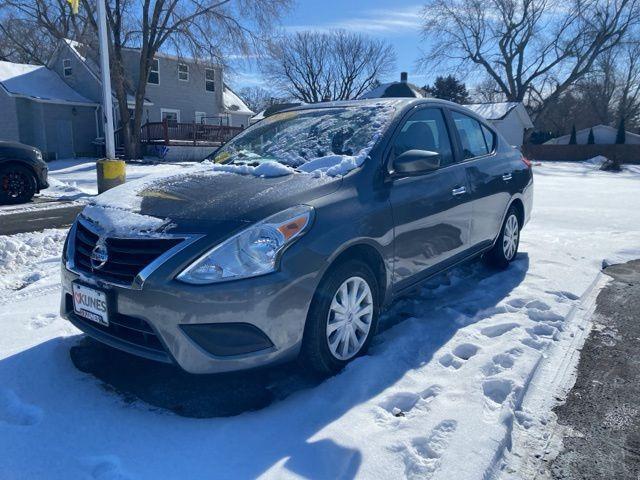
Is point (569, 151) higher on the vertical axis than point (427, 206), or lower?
lower

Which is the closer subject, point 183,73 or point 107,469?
point 107,469

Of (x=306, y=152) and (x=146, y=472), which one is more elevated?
(x=306, y=152)

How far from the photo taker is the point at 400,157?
3.31 meters

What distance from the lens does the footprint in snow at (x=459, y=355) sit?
3.17m

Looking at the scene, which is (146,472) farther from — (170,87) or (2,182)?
(170,87)

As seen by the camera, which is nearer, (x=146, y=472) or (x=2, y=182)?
(x=146, y=472)

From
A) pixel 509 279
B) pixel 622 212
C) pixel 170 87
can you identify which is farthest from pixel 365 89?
pixel 509 279

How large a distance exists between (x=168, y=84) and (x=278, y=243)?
3096cm

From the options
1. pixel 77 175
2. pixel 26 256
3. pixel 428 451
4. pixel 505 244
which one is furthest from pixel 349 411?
pixel 77 175

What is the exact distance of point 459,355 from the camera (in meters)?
3.31

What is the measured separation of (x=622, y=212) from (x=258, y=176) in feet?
28.8

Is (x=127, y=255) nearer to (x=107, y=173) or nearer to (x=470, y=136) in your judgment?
(x=470, y=136)

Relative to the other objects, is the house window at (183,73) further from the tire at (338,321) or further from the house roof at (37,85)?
the tire at (338,321)

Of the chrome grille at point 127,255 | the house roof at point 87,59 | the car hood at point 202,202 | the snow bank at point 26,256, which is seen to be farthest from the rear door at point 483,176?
the house roof at point 87,59
